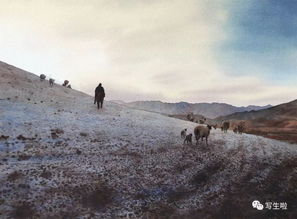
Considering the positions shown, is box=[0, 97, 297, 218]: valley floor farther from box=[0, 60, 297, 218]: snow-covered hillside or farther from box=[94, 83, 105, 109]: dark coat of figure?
box=[94, 83, 105, 109]: dark coat of figure

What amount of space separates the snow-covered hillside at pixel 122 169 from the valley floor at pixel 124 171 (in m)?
0.07

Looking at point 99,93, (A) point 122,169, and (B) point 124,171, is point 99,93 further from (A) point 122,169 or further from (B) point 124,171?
(B) point 124,171

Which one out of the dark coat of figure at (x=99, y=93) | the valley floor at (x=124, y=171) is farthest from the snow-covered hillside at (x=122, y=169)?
the dark coat of figure at (x=99, y=93)

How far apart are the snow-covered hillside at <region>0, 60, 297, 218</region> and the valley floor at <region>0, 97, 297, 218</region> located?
69 mm

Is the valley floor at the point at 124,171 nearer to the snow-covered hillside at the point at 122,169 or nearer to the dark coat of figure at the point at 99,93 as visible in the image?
the snow-covered hillside at the point at 122,169

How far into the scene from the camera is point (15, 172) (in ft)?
79.8

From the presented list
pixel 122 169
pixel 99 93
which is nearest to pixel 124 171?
pixel 122 169

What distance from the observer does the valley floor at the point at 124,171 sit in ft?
72.1

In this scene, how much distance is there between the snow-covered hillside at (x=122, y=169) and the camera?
22.0 metres

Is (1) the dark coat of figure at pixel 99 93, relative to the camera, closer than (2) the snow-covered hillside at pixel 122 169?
No

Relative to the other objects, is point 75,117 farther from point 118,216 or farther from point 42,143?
point 118,216

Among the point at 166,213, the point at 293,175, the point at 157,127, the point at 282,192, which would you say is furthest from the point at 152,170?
the point at 157,127

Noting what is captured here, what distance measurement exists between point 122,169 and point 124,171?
1.27 ft

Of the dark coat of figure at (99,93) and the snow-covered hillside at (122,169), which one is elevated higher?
the dark coat of figure at (99,93)
